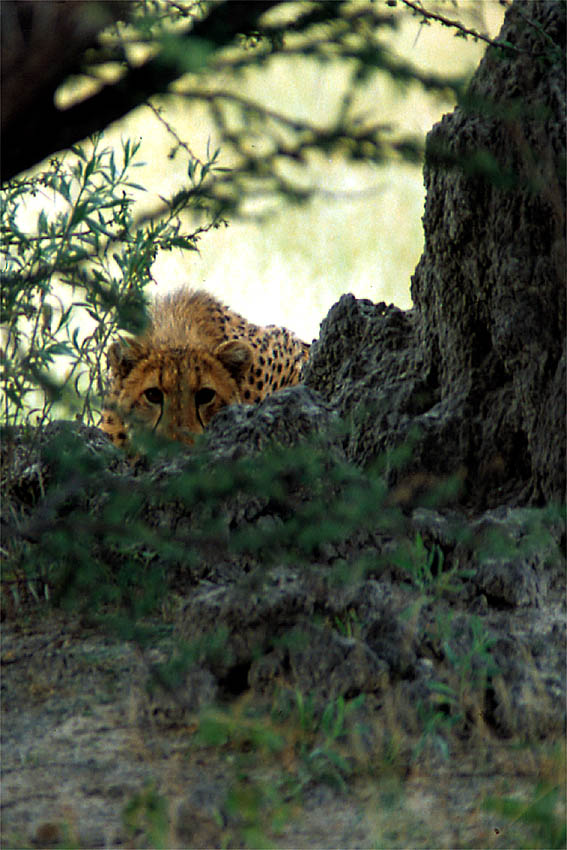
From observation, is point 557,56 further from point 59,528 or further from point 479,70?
point 59,528

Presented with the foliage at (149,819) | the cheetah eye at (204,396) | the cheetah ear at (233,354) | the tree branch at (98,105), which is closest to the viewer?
→ the tree branch at (98,105)

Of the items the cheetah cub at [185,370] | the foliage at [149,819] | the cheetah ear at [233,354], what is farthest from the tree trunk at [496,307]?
the foliage at [149,819]

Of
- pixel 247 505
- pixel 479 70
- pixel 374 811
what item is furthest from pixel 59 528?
pixel 479 70

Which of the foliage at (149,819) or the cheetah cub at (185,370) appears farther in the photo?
the cheetah cub at (185,370)

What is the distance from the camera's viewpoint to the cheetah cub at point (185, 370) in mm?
5039

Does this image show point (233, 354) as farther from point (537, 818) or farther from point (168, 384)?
point (537, 818)

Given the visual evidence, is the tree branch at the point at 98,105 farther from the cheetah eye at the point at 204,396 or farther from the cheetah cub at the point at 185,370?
the cheetah eye at the point at 204,396

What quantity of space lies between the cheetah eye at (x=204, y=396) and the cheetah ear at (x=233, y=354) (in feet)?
0.84

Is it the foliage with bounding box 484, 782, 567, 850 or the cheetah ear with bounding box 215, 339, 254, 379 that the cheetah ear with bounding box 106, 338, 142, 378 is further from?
the foliage with bounding box 484, 782, 567, 850

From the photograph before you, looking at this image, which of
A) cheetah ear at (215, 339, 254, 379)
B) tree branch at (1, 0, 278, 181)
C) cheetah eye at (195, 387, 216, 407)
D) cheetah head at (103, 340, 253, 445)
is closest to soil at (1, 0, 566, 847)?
tree branch at (1, 0, 278, 181)

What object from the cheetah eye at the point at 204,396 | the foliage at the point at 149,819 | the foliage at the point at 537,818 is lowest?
the foliage at the point at 537,818

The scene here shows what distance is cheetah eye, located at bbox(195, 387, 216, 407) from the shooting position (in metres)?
5.16

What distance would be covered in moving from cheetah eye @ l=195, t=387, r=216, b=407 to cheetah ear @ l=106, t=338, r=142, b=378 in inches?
14.1

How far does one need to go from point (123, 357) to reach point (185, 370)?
0.32 m
